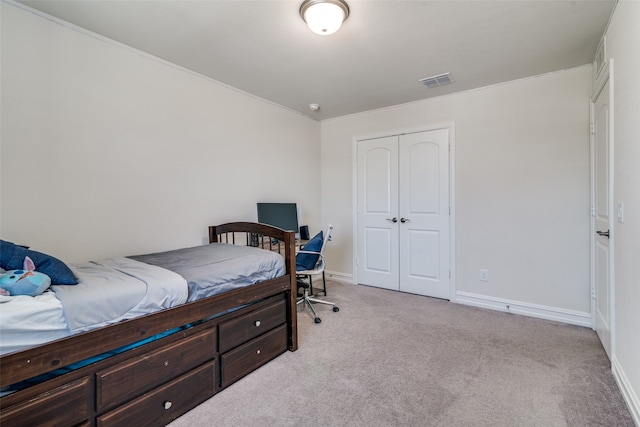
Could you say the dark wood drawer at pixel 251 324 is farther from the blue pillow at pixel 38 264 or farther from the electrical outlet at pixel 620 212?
the electrical outlet at pixel 620 212

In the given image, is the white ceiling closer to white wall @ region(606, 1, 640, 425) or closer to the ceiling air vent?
the ceiling air vent

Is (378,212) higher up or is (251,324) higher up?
(378,212)

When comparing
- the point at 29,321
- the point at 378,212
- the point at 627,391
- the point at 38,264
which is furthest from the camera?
the point at 378,212

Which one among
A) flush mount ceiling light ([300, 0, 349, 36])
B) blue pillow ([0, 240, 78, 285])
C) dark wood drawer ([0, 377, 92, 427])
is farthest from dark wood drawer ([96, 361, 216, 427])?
flush mount ceiling light ([300, 0, 349, 36])

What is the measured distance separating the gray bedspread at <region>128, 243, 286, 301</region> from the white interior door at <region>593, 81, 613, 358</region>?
2.42 meters

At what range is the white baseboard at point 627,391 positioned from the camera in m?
1.56

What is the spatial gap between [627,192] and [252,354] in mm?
2523

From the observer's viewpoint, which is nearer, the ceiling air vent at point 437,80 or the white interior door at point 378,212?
the ceiling air vent at point 437,80

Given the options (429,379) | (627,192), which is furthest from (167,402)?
(627,192)

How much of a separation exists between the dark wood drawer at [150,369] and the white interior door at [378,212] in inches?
108

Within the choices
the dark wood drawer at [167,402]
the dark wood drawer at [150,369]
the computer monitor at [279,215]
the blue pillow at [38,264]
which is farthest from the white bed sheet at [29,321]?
the computer monitor at [279,215]

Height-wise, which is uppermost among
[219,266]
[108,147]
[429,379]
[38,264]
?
[108,147]

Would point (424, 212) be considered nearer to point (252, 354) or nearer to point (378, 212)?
point (378, 212)

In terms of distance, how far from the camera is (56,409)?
121 cm
